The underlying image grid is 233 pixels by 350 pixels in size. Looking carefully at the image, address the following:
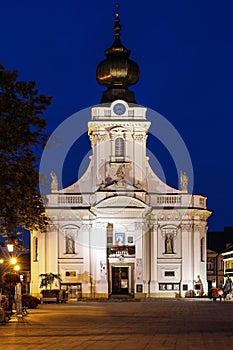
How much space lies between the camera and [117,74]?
7931 cm

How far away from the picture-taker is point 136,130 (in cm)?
7750

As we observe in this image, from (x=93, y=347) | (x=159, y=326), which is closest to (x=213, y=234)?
(x=159, y=326)

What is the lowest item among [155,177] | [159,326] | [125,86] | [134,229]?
[159,326]

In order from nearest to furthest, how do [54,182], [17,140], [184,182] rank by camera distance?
1. [17,140]
2. [54,182]
3. [184,182]

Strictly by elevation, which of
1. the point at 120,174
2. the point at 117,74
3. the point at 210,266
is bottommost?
the point at 210,266

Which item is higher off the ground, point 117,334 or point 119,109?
point 119,109

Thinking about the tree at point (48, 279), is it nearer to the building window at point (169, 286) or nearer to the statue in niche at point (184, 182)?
the building window at point (169, 286)

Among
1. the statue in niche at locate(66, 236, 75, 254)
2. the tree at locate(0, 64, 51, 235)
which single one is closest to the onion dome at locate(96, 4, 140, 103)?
the statue in niche at locate(66, 236, 75, 254)

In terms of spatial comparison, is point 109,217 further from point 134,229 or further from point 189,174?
point 189,174

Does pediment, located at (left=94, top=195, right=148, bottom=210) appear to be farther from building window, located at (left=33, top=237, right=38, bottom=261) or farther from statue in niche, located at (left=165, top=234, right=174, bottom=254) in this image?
building window, located at (left=33, top=237, right=38, bottom=261)

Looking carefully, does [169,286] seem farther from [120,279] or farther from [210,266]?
[210,266]

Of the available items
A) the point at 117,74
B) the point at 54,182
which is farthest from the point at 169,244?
the point at 117,74

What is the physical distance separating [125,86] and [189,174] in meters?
10.5

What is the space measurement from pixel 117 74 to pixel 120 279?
768 inches
